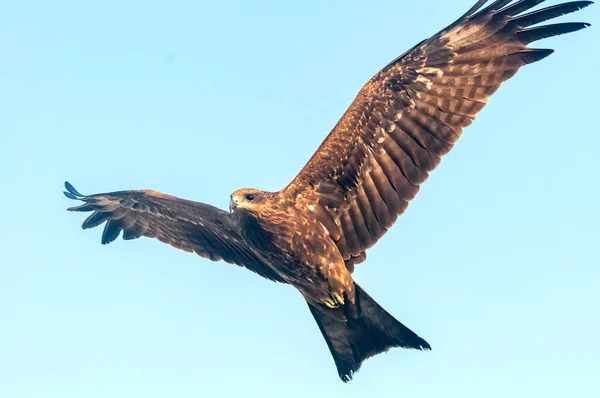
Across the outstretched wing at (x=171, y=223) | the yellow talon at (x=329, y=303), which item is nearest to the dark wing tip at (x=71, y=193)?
the outstretched wing at (x=171, y=223)

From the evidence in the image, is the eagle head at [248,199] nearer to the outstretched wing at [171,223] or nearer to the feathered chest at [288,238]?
the feathered chest at [288,238]

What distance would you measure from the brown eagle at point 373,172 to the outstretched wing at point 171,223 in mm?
1280

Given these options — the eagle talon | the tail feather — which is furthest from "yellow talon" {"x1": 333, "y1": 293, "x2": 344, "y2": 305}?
the tail feather

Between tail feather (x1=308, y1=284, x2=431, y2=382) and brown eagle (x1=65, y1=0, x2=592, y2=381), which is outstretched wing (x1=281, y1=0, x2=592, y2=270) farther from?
tail feather (x1=308, y1=284, x2=431, y2=382)

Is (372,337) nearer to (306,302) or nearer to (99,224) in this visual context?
(306,302)

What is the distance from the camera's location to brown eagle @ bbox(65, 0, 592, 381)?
490 inches

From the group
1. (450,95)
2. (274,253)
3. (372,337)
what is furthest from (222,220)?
(450,95)

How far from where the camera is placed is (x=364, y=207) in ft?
42.8

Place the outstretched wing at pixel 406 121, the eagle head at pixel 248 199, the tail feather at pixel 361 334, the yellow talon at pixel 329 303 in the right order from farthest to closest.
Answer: the yellow talon at pixel 329 303, the tail feather at pixel 361 334, the eagle head at pixel 248 199, the outstretched wing at pixel 406 121

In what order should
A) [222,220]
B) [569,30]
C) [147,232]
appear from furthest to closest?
[147,232] < [222,220] < [569,30]

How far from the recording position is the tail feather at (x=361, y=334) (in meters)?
12.7

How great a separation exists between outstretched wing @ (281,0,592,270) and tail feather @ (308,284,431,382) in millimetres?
664

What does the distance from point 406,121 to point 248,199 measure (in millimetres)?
2196

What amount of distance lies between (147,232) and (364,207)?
385cm
